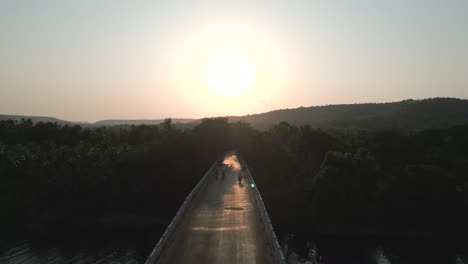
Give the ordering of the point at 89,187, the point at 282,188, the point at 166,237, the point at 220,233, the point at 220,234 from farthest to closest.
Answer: the point at 282,188 < the point at 89,187 < the point at 220,233 < the point at 220,234 < the point at 166,237

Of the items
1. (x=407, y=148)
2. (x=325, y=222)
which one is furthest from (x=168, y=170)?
(x=407, y=148)

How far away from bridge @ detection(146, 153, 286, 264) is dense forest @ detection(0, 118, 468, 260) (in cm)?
3355

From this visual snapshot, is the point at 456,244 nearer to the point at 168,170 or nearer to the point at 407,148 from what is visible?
the point at 407,148

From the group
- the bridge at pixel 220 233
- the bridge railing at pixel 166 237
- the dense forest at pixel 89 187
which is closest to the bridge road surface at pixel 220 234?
the bridge at pixel 220 233

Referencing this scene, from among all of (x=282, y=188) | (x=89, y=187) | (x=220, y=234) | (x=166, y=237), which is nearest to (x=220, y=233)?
→ (x=220, y=234)

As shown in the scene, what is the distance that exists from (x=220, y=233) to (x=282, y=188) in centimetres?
6566

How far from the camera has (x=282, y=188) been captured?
97.4m

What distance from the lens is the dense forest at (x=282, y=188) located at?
257ft

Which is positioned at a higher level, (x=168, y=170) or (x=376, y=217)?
(x=168, y=170)

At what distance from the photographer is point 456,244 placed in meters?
72.1

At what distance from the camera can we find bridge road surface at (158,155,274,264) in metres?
27.3

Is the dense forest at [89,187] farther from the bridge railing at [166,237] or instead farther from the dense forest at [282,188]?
the bridge railing at [166,237]

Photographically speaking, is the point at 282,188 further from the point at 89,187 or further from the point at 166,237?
the point at 166,237

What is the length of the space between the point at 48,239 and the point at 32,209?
530 inches
